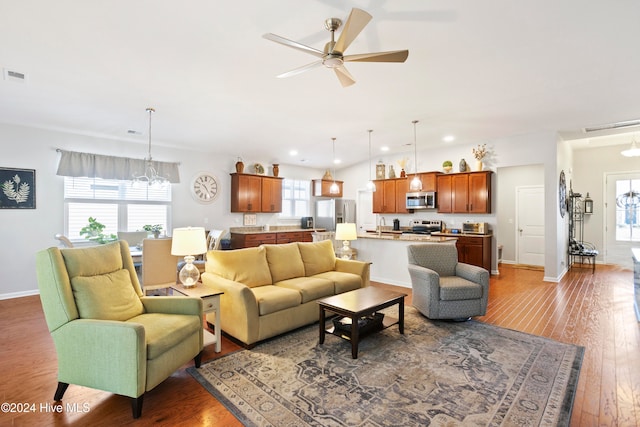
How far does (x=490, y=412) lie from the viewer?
2074mm

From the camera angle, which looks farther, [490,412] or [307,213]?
[307,213]

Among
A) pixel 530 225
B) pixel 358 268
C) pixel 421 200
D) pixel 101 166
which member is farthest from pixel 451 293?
pixel 101 166

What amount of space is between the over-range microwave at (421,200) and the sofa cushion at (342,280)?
375 centimetres

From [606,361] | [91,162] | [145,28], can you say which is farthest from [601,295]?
[91,162]

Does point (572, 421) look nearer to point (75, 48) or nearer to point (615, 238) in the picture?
point (75, 48)

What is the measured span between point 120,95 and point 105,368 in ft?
10.9

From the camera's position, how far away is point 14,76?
336 cm

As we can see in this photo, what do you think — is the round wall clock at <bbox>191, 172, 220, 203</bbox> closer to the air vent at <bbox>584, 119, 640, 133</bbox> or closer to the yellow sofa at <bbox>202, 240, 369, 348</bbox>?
the yellow sofa at <bbox>202, 240, 369, 348</bbox>

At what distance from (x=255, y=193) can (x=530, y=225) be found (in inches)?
272

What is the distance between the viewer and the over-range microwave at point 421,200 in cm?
723

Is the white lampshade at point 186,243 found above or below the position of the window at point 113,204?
below

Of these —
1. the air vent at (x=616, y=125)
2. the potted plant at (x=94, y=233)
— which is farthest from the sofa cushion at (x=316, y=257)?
the air vent at (x=616, y=125)

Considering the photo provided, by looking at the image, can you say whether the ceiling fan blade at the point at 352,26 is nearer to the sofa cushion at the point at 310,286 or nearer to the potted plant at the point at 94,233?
the sofa cushion at the point at 310,286

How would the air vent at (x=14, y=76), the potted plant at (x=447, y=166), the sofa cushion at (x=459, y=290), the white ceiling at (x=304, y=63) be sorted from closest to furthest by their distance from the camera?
the white ceiling at (x=304, y=63)
the air vent at (x=14, y=76)
the sofa cushion at (x=459, y=290)
the potted plant at (x=447, y=166)
